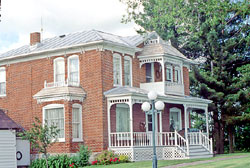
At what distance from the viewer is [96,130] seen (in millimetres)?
26703

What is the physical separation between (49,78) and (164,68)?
7724 millimetres

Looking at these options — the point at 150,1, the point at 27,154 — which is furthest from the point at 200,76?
the point at 27,154

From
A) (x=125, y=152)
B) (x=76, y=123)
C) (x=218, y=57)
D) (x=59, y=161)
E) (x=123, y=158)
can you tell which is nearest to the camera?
(x=123, y=158)

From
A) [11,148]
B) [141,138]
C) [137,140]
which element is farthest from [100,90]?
[11,148]

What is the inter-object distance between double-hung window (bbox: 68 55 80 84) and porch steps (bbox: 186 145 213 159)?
808cm

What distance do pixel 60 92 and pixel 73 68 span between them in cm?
236

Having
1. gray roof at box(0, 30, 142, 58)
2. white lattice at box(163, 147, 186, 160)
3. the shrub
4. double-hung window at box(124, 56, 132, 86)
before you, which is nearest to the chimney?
gray roof at box(0, 30, 142, 58)

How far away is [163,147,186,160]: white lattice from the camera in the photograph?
26.8 m

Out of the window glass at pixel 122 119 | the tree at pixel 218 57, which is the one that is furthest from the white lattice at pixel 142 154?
the tree at pixel 218 57

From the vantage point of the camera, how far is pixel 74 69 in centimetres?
2833

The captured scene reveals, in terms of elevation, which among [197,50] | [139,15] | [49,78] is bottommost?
[49,78]

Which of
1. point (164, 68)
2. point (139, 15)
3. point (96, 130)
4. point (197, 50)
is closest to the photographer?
point (96, 130)

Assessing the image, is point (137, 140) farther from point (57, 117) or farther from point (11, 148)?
point (11, 148)

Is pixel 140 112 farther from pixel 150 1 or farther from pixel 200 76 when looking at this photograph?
pixel 150 1
